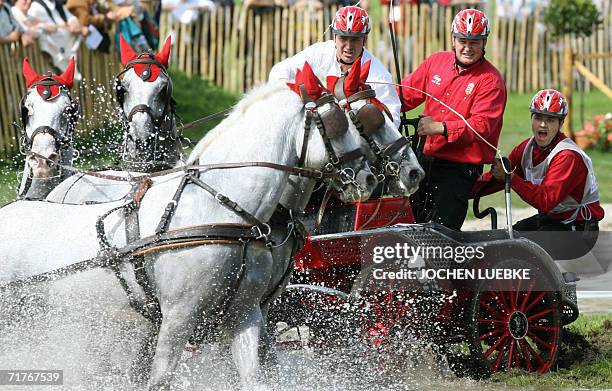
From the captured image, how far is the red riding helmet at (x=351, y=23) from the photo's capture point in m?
7.33

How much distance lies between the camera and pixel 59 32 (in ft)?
47.9

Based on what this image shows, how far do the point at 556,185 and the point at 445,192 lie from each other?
753mm

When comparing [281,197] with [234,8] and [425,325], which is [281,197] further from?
[234,8]

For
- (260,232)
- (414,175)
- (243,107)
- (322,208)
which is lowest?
(322,208)

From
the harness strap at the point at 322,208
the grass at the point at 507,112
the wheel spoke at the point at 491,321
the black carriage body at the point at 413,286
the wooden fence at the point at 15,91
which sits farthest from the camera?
the grass at the point at 507,112

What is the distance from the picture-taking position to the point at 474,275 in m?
7.14

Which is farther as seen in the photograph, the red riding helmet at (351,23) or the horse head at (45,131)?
the red riding helmet at (351,23)

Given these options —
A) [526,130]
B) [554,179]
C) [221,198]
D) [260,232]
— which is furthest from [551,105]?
[526,130]

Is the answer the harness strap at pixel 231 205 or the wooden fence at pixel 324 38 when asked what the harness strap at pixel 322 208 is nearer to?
the harness strap at pixel 231 205

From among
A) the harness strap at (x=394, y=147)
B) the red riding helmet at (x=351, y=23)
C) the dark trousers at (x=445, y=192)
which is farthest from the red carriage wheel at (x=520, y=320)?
the red riding helmet at (x=351, y=23)

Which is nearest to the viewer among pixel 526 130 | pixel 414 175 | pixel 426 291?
pixel 414 175

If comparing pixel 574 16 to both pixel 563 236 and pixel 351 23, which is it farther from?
pixel 351 23

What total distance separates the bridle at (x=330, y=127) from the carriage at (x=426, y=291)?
116cm

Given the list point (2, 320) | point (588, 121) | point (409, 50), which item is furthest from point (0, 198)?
point (409, 50)
